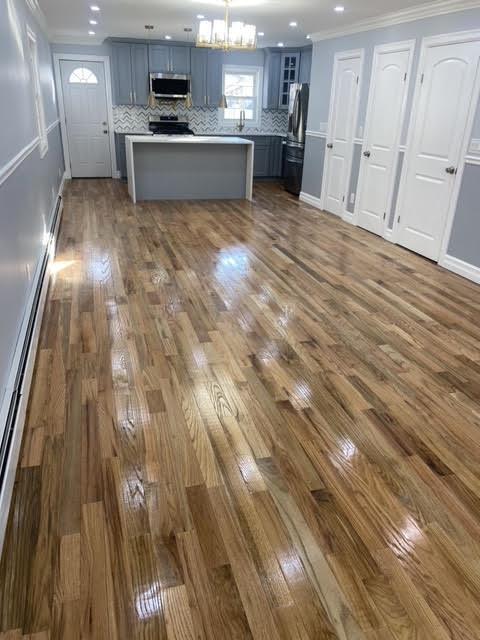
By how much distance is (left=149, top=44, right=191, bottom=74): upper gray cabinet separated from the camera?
8688mm

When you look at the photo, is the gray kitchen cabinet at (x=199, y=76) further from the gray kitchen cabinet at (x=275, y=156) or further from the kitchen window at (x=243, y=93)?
the gray kitchen cabinet at (x=275, y=156)

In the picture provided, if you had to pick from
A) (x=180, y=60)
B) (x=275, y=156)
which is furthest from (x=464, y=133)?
(x=180, y=60)

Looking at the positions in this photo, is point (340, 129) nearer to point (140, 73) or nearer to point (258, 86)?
point (258, 86)

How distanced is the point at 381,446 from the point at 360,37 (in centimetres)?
572

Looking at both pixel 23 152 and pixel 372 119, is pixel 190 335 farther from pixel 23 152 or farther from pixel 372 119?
pixel 372 119

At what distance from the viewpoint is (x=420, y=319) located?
3695mm

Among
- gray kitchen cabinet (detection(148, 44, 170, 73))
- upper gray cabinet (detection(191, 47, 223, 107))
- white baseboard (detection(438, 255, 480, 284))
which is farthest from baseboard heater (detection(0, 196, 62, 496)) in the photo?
upper gray cabinet (detection(191, 47, 223, 107))

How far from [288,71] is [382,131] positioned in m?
4.43

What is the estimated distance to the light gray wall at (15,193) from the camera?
236 centimetres

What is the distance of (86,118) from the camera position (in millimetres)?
9164

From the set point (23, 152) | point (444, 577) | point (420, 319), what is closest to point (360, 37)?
point (420, 319)

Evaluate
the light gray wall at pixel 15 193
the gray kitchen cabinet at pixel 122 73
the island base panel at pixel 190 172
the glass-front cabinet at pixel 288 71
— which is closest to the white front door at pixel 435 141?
the island base panel at pixel 190 172

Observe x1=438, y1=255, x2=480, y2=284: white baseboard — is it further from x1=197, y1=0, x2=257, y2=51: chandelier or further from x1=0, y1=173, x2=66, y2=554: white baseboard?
x1=0, y1=173, x2=66, y2=554: white baseboard

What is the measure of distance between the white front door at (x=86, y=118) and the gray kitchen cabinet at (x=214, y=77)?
6.44 feet
